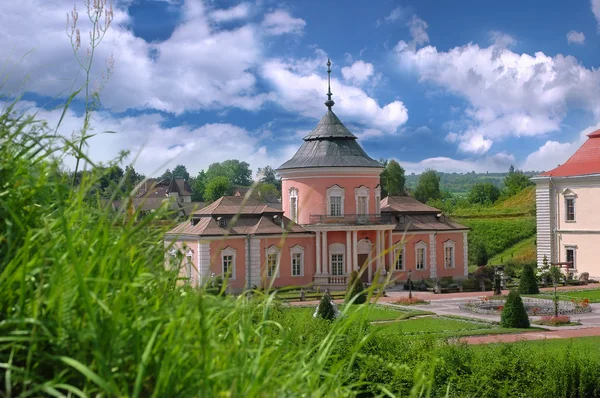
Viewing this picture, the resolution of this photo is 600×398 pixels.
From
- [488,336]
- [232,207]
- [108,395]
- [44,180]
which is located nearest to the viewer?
[108,395]

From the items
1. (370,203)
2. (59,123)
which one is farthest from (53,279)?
(370,203)

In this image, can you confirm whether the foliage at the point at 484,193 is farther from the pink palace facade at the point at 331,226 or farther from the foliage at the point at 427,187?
the pink palace facade at the point at 331,226

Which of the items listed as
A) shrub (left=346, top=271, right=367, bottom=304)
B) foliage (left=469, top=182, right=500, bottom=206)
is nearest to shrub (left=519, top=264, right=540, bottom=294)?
shrub (left=346, top=271, right=367, bottom=304)

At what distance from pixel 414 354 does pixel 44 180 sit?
877 centimetres

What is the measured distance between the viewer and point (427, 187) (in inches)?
2707

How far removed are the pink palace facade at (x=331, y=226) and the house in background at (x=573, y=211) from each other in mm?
4092

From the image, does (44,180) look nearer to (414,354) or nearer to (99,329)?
(99,329)

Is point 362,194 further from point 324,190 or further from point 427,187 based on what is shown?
point 427,187

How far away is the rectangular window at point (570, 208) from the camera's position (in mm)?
33444

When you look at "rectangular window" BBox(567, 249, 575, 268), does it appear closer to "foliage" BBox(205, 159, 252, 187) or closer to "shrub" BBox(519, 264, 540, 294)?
"shrub" BBox(519, 264, 540, 294)

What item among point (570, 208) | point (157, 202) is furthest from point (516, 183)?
A: point (157, 202)

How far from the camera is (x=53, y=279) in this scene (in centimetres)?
150

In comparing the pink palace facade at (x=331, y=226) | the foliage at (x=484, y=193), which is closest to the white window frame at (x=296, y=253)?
the pink palace facade at (x=331, y=226)

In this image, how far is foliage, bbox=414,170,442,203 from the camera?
66838mm
